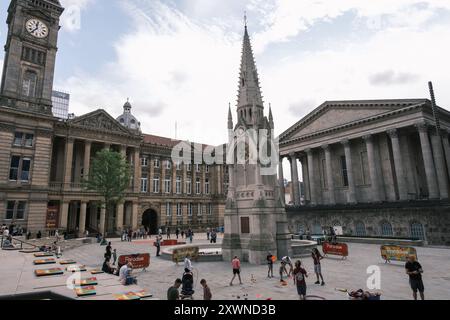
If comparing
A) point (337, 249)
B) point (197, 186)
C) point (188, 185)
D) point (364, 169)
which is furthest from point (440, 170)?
point (188, 185)

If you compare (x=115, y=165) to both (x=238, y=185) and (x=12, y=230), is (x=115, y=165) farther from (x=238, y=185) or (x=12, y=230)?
(x=238, y=185)

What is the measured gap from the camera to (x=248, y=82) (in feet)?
74.6

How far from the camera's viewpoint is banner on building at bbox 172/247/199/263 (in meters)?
19.4

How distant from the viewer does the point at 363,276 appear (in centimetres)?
1486

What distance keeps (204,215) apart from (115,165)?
3011 cm

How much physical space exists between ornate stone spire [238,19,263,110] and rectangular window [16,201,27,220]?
34884mm

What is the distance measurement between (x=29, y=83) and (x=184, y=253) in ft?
129

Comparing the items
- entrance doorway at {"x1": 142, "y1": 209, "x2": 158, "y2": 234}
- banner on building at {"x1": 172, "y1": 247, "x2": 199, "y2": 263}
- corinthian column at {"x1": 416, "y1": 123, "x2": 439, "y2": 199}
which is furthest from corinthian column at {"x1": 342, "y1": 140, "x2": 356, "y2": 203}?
entrance doorway at {"x1": 142, "y1": 209, "x2": 158, "y2": 234}

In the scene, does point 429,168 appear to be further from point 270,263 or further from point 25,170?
point 25,170

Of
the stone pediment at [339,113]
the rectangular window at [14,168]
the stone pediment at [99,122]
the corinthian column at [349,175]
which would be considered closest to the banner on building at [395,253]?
the corinthian column at [349,175]

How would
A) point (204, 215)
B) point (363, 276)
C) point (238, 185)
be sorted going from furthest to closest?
1. point (204, 215)
2. point (238, 185)
3. point (363, 276)

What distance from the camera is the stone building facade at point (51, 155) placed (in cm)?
3775

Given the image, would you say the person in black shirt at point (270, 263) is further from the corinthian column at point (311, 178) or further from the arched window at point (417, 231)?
the corinthian column at point (311, 178)
